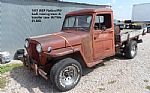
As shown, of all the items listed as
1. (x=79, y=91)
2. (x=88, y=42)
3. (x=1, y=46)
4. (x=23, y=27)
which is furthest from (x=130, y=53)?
(x=1, y=46)

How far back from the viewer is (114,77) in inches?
244

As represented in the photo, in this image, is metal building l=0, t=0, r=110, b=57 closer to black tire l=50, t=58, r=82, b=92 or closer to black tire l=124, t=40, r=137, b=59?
black tire l=124, t=40, r=137, b=59

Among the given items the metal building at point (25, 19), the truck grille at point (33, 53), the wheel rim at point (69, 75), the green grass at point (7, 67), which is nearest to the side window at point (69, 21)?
the truck grille at point (33, 53)

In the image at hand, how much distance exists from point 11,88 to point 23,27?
3.70m

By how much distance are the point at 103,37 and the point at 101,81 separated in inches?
56.8

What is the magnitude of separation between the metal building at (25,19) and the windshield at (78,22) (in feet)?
7.89

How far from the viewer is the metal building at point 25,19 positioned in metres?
8.04

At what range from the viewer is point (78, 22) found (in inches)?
255

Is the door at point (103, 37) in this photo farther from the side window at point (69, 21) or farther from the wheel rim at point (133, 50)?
the wheel rim at point (133, 50)

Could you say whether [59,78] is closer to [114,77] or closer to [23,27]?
[114,77]

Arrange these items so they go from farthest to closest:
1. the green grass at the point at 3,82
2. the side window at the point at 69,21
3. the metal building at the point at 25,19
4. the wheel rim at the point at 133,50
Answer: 1. the wheel rim at the point at 133,50
2. the metal building at the point at 25,19
3. the side window at the point at 69,21
4. the green grass at the point at 3,82

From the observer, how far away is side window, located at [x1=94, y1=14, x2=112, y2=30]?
6352 millimetres

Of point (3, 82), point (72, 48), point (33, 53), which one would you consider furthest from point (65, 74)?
point (3, 82)

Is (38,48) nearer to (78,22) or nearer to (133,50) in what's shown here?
(78,22)
